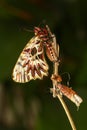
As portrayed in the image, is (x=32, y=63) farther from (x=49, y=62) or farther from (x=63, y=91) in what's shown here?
(x=49, y=62)

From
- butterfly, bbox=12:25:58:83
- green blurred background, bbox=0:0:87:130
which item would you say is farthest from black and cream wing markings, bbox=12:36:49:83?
green blurred background, bbox=0:0:87:130

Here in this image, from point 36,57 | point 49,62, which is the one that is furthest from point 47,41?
point 49,62

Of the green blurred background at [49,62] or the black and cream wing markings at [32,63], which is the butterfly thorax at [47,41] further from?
the green blurred background at [49,62]

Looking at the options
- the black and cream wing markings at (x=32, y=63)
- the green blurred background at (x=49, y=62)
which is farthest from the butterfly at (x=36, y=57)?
the green blurred background at (x=49, y=62)

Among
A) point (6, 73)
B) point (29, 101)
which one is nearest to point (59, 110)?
point (6, 73)

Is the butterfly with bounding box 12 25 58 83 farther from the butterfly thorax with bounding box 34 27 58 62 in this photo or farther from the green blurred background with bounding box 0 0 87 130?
the green blurred background with bounding box 0 0 87 130

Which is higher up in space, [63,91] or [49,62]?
[49,62]

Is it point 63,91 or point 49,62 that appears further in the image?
point 49,62
